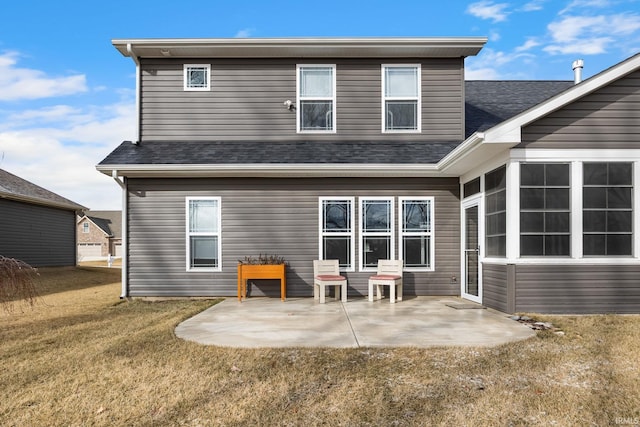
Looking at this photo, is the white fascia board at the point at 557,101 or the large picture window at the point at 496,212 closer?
the white fascia board at the point at 557,101

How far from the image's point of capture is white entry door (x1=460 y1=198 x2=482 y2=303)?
8.02 meters

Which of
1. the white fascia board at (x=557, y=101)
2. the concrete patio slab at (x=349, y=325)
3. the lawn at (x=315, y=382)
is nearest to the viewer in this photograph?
the lawn at (x=315, y=382)

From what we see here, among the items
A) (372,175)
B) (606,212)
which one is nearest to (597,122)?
(606,212)

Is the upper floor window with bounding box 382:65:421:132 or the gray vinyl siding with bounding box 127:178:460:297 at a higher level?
the upper floor window with bounding box 382:65:421:132

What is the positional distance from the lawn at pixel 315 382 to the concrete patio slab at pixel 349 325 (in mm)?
313

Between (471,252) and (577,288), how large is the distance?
6.73ft

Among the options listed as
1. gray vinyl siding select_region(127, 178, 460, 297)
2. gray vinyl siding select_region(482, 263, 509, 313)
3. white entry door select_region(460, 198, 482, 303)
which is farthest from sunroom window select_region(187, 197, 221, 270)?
gray vinyl siding select_region(482, 263, 509, 313)

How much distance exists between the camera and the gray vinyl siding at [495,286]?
6887mm

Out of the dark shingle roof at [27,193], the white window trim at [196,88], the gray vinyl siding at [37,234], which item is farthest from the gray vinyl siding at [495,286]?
the gray vinyl siding at [37,234]

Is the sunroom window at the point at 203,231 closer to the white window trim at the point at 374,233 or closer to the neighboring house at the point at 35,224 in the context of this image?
the white window trim at the point at 374,233

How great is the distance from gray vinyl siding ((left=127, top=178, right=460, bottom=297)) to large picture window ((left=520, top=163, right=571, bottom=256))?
2.33m

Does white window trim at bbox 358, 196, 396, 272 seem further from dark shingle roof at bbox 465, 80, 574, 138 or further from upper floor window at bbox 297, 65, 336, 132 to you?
dark shingle roof at bbox 465, 80, 574, 138

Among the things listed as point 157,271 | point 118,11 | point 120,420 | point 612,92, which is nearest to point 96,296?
point 157,271

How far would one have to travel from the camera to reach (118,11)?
10.9m
